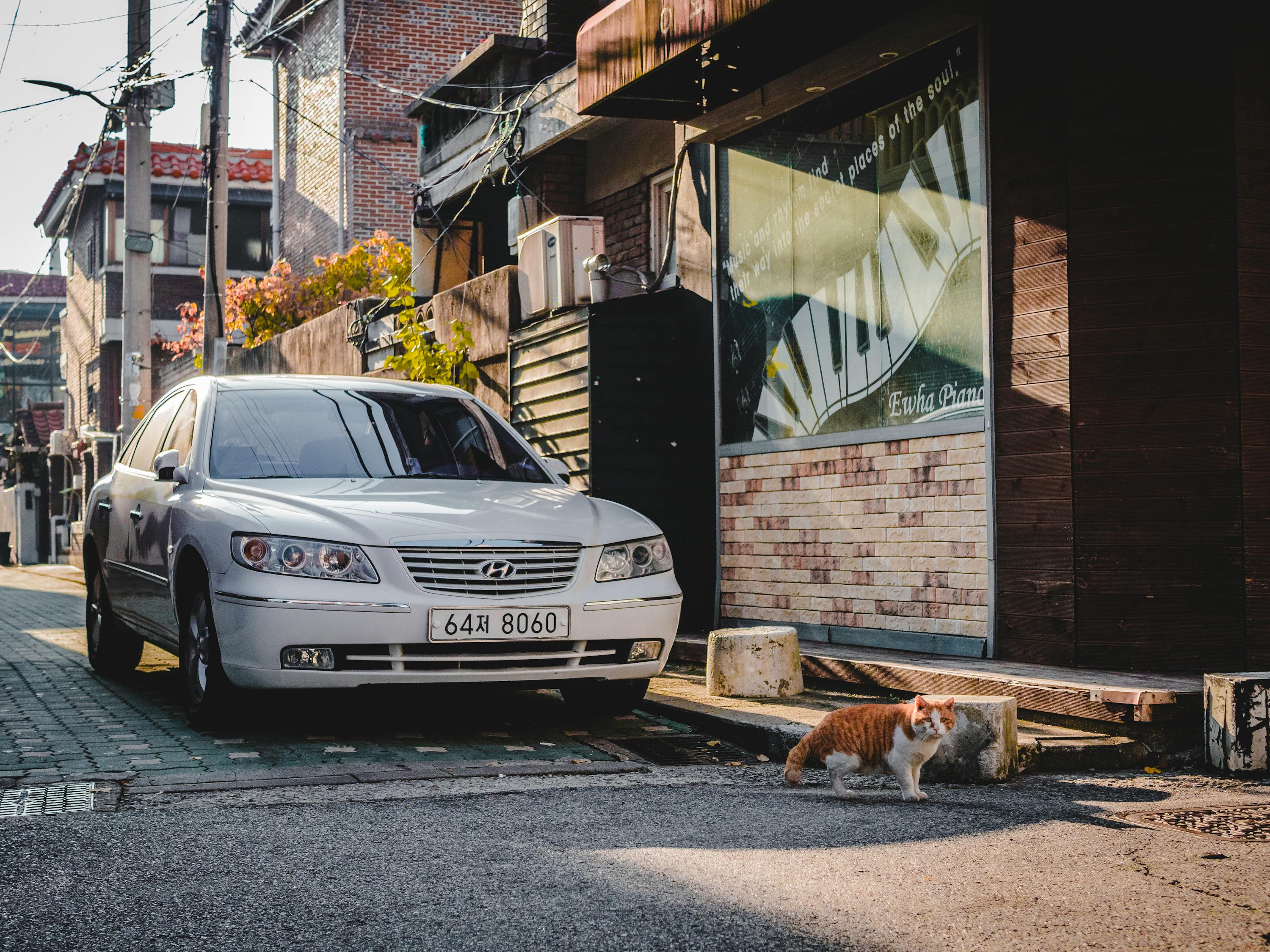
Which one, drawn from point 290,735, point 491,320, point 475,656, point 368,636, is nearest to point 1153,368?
point 475,656

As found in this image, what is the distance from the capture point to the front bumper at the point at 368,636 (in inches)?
231

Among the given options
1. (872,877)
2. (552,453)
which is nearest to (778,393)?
(552,453)

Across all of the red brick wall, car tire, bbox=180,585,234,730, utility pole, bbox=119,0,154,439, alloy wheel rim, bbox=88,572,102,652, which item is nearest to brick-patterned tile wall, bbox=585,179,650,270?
alloy wheel rim, bbox=88,572,102,652

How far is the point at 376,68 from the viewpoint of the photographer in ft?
80.5

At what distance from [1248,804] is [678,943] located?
2864 mm

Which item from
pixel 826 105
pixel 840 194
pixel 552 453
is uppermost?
pixel 826 105

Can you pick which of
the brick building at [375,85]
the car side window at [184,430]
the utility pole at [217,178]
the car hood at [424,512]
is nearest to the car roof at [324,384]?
the car side window at [184,430]

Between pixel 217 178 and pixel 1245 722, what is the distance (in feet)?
47.0

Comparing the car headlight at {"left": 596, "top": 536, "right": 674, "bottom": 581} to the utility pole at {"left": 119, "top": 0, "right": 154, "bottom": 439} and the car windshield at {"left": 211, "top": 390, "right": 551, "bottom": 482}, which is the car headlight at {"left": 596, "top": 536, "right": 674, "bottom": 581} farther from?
the utility pole at {"left": 119, "top": 0, "right": 154, "bottom": 439}

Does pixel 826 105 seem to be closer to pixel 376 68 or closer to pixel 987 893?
pixel 987 893

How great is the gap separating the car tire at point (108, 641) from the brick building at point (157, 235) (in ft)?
81.9

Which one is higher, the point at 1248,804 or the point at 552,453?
the point at 552,453

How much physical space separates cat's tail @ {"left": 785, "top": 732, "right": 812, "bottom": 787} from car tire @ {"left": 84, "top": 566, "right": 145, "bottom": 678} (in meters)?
4.69

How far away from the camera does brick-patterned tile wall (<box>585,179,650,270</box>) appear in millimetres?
12641
